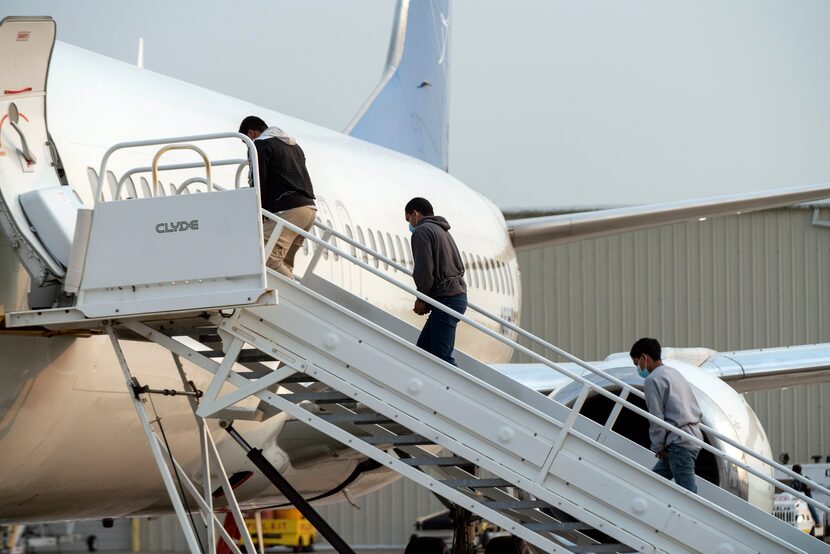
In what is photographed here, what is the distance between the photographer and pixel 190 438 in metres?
7.94

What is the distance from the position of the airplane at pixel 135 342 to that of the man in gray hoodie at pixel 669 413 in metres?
1.04

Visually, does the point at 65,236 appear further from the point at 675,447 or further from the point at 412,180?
the point at 412,180

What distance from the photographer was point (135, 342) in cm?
710

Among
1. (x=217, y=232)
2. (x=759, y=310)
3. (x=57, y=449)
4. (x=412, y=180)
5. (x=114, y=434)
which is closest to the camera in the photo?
(x=217, y=232)

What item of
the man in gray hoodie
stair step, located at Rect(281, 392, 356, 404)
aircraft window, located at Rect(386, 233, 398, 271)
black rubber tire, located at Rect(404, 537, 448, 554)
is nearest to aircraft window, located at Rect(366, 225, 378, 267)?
aircraft window, located at Rect(386, 233, 398, 271)

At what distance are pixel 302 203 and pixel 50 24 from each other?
1537 millimetres

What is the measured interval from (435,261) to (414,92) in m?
12.2

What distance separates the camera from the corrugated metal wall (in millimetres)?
27188

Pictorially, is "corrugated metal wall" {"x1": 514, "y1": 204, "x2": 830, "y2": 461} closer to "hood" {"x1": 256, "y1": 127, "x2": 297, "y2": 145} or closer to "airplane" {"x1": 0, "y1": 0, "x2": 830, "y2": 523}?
"airplane" {"x1": 0, "y1": 0, "x2": 830, "y2": 523}

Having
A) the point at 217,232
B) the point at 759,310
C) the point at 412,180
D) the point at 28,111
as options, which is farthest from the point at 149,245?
the point at 759,310

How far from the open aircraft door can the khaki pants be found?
98cm

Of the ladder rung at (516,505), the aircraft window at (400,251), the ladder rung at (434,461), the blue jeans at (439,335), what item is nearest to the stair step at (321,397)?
the ladder rung at (434,461)

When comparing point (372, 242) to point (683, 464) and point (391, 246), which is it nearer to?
point (391, 246)

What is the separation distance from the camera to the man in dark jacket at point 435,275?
7020 mm
